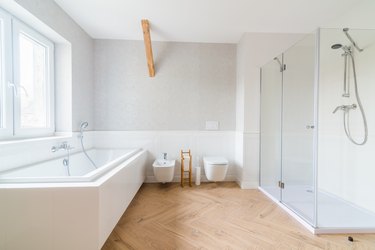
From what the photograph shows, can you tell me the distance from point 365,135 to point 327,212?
3.00 feet

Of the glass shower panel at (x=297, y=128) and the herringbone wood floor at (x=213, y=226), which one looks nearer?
the herringbone wood floor at (x=213, y=226)

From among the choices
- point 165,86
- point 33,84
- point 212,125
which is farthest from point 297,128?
point 33,84

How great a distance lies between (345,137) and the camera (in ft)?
6.72

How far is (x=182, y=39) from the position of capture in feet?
8.98

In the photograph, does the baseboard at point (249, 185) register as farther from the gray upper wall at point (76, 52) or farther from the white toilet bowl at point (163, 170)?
the gray upper wall at point (76, 52)

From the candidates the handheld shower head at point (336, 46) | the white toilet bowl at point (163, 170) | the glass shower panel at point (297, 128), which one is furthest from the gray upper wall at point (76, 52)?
the handheld shower head at point (336, 46)

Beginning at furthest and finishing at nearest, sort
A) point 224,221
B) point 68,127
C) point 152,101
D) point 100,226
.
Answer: point 152,101 < point 68,127 < point 224,221 < point 100,226

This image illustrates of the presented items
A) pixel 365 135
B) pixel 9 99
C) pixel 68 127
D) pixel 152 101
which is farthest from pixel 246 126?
pixel 9 99

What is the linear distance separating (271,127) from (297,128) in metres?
0.31

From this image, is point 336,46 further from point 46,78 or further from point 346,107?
point 46,78

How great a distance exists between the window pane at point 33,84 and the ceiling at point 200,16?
1.92 ft

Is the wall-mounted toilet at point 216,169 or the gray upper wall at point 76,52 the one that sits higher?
the gray upper wall at point 76,52

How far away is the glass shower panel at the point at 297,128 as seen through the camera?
2084 mm

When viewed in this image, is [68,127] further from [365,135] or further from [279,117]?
[365,135]
